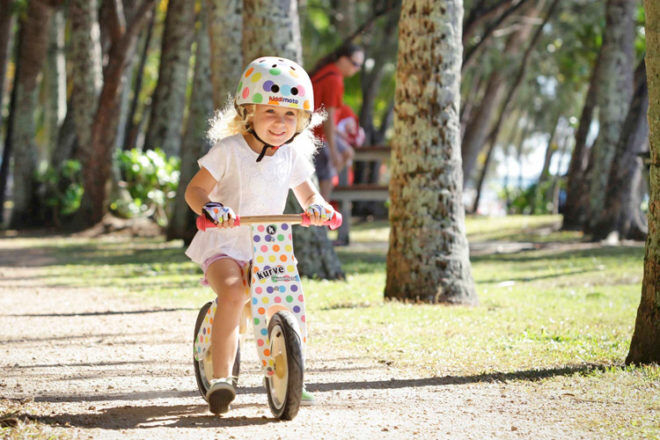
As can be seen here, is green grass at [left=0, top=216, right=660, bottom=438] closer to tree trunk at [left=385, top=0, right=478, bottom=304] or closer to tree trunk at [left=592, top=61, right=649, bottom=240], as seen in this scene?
tree trunk at [left=385, top=0, right=478, bottom=304]

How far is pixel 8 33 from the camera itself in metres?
23.5

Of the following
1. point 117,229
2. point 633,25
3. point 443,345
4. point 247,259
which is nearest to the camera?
point 247,259

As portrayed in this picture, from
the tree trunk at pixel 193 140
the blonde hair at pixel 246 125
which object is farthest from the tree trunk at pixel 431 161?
the tree trunk at pixel 193 140

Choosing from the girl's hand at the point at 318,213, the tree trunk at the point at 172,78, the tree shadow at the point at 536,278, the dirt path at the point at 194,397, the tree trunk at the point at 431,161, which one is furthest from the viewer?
the tree trunk at the point at 172,78

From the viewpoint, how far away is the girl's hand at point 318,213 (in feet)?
15.4

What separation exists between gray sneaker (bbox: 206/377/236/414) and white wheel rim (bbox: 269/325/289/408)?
20 cm

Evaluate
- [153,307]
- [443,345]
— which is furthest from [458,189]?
[153,307]

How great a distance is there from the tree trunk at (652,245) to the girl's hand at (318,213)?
2256 millimetres

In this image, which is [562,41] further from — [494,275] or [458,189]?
[458,189]

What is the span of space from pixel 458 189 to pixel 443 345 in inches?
99.2

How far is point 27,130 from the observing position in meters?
21.9

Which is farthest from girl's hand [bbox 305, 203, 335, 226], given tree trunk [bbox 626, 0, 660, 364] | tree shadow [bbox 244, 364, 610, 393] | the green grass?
tree trunk [bbox 626, 0, 660, 364]

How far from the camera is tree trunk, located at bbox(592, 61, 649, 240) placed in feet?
49.3

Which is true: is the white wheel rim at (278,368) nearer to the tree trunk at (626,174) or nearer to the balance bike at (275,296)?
the balance bike at (275,296)
